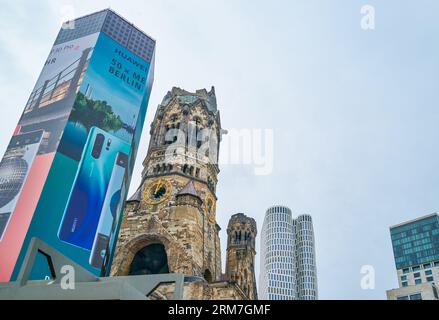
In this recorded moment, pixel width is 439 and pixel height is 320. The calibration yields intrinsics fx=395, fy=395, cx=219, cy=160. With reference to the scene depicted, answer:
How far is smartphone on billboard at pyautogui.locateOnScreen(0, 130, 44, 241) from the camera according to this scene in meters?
30.4

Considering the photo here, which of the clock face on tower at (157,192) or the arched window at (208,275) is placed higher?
the clock face on tower at (157,192)

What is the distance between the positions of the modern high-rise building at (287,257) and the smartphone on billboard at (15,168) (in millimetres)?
121497

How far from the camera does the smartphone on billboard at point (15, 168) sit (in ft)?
99.9

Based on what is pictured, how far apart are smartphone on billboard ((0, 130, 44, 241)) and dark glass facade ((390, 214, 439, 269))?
111 metres

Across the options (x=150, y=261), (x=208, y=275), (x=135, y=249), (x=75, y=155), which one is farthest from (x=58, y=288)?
(x=208, y=275)

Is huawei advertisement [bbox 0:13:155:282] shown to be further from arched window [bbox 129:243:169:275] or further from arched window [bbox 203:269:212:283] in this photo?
arched window [bbox 203:269:212:283]

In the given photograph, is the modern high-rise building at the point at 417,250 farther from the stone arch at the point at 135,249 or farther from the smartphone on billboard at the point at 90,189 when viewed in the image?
the smartphone on billboard at the point at 90,189

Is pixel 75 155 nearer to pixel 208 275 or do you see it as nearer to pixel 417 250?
pixel 208 275

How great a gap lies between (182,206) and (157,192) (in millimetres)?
3809

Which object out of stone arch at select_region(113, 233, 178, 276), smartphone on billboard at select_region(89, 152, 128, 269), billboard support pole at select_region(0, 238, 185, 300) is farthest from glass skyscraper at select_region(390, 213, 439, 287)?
billboard support pole at select_region(0, 238, 185, 300)

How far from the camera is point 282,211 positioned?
170 m

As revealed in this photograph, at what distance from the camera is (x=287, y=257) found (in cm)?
15725

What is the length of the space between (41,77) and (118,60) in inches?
299

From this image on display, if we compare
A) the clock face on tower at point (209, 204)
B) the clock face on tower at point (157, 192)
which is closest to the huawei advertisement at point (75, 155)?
the clock face on tower at point (157, 192)
